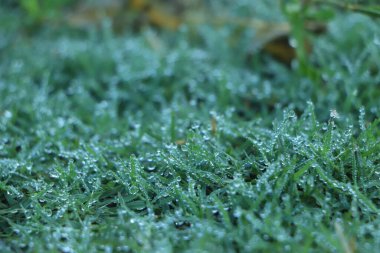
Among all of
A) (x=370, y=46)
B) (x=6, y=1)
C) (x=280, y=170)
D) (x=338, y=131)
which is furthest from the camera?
(x=6, y=1)

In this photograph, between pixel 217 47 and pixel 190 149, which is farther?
pixel 217 47

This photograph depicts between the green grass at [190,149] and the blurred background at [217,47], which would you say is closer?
the green grass at [190,149]

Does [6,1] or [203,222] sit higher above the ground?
[6,1]

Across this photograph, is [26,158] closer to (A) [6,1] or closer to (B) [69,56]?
(B) [69,56]

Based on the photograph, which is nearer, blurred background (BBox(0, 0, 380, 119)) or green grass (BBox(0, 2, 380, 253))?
green grass (BBox(0, 2, 380, 253))

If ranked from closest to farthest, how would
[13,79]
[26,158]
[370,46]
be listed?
[26,158] → [370,46] → [13,79]

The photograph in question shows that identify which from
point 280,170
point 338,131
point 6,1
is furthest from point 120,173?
point 6,1

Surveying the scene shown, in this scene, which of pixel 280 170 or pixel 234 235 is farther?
pixel 280 170

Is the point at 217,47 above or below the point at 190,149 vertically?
above
